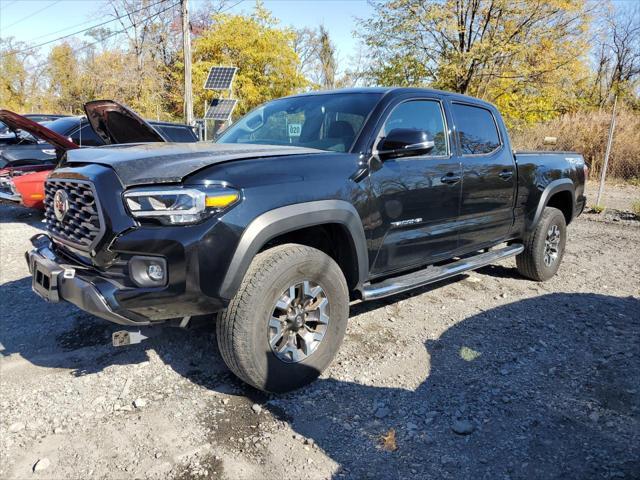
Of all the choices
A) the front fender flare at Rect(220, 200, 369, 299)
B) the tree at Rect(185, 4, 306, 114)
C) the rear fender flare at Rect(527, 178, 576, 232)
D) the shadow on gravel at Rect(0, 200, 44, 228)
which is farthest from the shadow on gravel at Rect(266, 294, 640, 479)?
the tree at Rect(185, 4, 306, 114)

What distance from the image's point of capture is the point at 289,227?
8.91ft

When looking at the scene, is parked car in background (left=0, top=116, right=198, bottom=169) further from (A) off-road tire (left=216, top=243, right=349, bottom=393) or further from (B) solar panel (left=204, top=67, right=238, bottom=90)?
(B) solar panel (left=204, top=67, right=238, bottom=90)

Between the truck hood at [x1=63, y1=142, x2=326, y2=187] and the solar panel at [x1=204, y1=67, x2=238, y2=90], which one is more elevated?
the solar panel at [x1=204, y1=67, x2=238, y2=90]

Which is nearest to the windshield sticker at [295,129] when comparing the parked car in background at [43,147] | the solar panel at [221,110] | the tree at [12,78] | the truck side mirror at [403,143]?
the truck side mirror at [403,143]

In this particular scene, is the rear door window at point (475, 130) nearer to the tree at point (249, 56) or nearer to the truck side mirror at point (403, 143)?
the truck side mirror at point (403, 143)

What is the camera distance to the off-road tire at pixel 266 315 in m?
2.62

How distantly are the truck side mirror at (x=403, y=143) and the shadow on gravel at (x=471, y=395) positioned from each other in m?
1.50

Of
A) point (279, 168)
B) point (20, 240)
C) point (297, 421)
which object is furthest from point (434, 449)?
point (20, 240)

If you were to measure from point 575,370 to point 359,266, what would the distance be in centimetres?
170

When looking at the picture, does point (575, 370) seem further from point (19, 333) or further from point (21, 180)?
point (21, 180)

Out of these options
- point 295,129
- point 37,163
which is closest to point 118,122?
point 295,129

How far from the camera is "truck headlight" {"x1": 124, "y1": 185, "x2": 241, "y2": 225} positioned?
239 centimetres

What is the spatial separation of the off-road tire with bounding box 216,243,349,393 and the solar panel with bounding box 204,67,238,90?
12.6 metres

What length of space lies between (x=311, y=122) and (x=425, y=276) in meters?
1.49
